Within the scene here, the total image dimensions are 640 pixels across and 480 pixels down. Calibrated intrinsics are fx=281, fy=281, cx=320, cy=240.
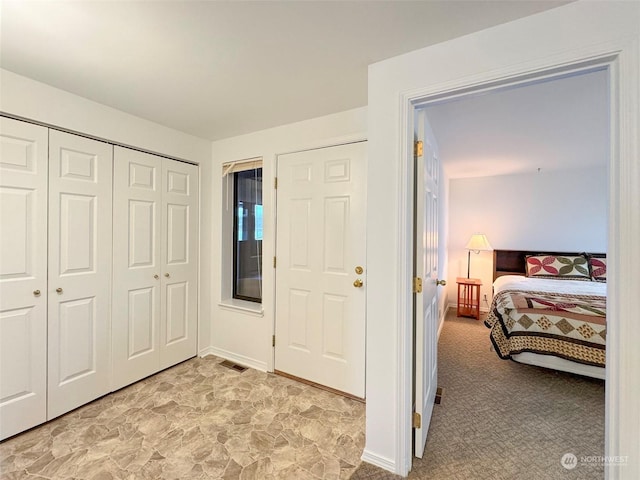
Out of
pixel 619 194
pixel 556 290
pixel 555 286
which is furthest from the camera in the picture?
pixel 555 286

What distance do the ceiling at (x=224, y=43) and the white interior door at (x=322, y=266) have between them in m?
0.54

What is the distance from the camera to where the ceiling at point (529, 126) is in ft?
6.49

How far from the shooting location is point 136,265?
240 cm

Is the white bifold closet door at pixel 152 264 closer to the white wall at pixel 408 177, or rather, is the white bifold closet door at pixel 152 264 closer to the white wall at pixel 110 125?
the white wall at pixel 110 125

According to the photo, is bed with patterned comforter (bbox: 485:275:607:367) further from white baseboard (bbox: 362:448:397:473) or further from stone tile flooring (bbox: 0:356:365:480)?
white baseboard (bbox: 362:448:397:473)

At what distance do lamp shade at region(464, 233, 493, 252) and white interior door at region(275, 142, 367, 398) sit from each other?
3127 mm

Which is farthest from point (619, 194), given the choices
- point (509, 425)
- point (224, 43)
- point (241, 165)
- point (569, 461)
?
point (241, 165)

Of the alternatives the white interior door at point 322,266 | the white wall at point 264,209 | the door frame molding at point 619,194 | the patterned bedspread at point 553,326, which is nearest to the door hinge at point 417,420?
the white interior door at point 322,266

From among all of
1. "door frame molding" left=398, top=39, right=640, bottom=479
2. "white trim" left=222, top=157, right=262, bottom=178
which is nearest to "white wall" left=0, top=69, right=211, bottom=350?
Result: "white trim" left=222, top=157, right=262, bottom=178

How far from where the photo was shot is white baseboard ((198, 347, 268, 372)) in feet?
8.82

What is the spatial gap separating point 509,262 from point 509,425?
3311mm

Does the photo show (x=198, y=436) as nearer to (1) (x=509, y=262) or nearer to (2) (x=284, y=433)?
(2) (x=284, y=433)

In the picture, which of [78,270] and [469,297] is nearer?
[78,270]

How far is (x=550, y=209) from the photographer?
4367 mm
